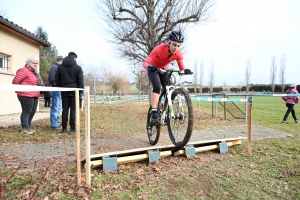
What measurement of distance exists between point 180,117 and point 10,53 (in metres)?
9.54

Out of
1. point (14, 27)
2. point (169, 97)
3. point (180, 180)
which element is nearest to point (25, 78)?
point (169, 97)

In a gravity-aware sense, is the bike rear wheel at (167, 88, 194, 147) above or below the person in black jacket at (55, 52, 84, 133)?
below

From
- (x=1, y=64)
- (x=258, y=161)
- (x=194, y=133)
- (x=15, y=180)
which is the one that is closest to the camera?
(x=15, y=180)

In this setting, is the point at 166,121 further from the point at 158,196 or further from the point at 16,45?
the point at 16,45

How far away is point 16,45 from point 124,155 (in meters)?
9.65

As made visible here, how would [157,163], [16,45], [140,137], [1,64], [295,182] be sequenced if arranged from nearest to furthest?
[295,182] → [157,163] → [140,137] → [1,64] → [16,45]

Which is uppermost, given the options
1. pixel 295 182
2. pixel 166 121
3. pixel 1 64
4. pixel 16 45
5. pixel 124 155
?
pixel 16 45

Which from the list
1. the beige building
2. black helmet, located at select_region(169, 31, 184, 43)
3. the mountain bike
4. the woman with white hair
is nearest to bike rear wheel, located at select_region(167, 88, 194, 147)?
the mountain bike

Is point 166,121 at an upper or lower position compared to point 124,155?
upper

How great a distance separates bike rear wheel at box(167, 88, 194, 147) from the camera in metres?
3.26

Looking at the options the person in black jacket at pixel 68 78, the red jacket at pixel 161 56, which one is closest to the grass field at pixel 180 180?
the red jacket at pixel 161 56

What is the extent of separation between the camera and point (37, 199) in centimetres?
227

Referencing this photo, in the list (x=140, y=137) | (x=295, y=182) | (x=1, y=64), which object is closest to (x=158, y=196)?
(x=295, y=182)

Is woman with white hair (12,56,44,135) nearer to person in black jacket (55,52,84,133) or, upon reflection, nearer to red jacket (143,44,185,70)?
person in black jacket (55,52,84,133)
